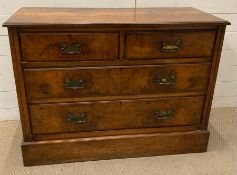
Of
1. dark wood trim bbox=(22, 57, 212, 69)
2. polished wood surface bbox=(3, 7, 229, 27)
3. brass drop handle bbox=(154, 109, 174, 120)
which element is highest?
polished wood surface bbox=(3, 7, 229, 27)

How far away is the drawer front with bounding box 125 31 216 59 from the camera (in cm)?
149

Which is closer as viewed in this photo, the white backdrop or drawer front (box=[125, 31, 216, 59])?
drawer front (box=[125, 31, 216, 59])

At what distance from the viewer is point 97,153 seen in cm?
176

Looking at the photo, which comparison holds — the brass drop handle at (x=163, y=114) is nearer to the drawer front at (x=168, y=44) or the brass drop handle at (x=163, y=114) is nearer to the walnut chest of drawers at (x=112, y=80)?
the walnut chest of drawers at (x=112, y=80)

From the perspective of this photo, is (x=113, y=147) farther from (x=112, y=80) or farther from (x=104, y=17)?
(x=104, y=17)

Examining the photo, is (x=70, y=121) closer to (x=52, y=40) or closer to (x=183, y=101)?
(x=52, y=40)

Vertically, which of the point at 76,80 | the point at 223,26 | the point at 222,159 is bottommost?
the point at 222,159

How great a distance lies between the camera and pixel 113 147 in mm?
1754

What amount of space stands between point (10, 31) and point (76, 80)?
1.33 ft

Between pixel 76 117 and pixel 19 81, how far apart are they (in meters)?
0.37

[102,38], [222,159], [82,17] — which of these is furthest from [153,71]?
[222,159]

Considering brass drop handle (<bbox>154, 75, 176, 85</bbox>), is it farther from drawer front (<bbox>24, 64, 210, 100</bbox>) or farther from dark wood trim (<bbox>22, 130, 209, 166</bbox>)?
dark wood trim (<bbox>22, 130, 209, 166</bbox>)

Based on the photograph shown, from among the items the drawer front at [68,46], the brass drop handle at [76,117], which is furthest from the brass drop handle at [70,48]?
the brass drop handle at [76,117]

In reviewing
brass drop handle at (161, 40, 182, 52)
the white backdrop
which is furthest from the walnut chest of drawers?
the white backdrop
